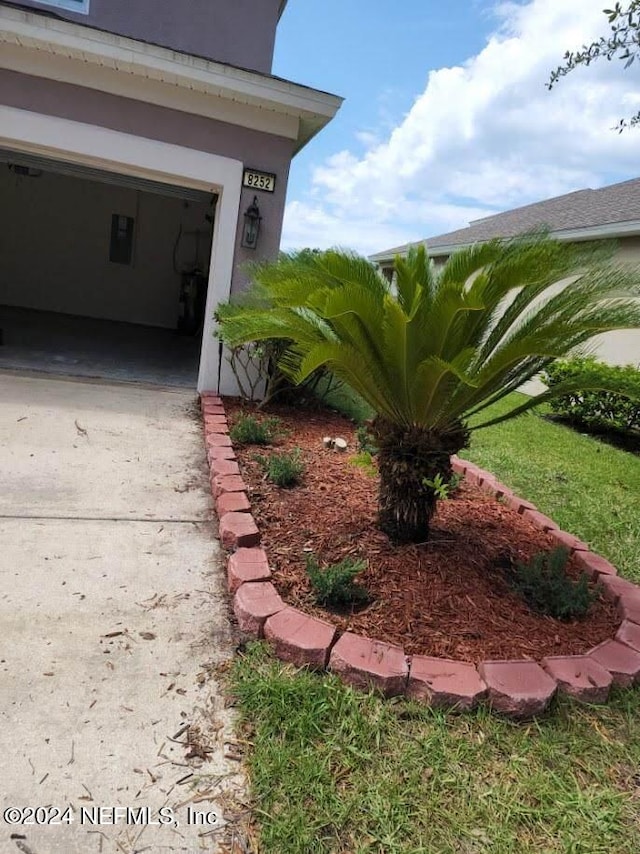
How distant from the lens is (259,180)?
6.52m

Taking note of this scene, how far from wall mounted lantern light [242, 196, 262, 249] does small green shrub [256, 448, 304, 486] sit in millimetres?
3253

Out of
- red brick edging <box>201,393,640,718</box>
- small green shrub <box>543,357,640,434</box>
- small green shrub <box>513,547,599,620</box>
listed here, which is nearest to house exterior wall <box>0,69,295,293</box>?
red brick edging <box>201,393,640,718</box>

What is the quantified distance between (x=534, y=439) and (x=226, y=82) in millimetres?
5932

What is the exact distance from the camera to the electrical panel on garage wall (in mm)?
13120

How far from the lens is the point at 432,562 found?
319cm

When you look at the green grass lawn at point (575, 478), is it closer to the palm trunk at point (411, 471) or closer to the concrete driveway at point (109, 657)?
the palm trunk at point (411, 471)

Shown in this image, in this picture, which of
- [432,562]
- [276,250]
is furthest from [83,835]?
[276,250]

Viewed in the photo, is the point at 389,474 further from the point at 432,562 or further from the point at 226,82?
the point at 226,82

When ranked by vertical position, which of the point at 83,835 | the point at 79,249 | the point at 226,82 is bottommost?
the point at 83,835

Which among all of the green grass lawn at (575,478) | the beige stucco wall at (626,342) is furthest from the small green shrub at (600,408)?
the beige stucco wall at (626,342)

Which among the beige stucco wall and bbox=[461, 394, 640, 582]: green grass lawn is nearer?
bbox=[461, 394, 640, 582]: green grass lawn

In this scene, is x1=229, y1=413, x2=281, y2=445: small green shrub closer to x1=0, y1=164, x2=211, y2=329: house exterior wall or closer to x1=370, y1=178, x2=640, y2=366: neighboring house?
x1=370, y1=178, x2=640, y2=366: neighboring house

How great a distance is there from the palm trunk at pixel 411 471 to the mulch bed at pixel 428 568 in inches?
5.4

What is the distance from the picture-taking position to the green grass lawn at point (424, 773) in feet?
5.68
